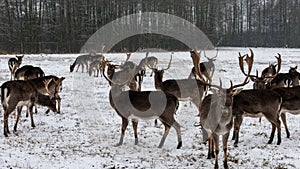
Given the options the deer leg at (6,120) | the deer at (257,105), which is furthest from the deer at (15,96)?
the deer at (257,105)

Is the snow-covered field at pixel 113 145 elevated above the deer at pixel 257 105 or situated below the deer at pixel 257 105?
below

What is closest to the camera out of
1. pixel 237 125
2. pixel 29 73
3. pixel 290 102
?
pixel 237 125

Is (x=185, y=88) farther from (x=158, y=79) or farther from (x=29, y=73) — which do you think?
(x=29, y=73)

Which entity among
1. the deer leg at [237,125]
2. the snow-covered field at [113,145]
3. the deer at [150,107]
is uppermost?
the deer at [150,107]

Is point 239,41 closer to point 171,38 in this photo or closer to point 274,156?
point 171,38

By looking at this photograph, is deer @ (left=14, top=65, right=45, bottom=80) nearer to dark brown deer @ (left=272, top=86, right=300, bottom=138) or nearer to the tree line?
dark brown deer @ (left=272, top=86, right=300, bottom=138)

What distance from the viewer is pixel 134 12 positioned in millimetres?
62250

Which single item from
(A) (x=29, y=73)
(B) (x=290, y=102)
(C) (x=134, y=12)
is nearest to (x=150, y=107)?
(B) (x=290, y=102)

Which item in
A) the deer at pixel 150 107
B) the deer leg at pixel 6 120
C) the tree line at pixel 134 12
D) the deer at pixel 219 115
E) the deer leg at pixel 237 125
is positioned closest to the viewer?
the deer at pixel 219 115

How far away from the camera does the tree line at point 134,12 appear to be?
5131cm

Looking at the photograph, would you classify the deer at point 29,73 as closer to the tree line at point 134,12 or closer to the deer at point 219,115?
the deer at point 219,115

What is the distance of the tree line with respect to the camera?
168 feet

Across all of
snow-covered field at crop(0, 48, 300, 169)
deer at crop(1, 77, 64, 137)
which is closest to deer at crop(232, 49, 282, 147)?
snow-covered field at crop(0, 48, 300, 169)

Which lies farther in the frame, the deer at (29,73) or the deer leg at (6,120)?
the deer at (29,73)
